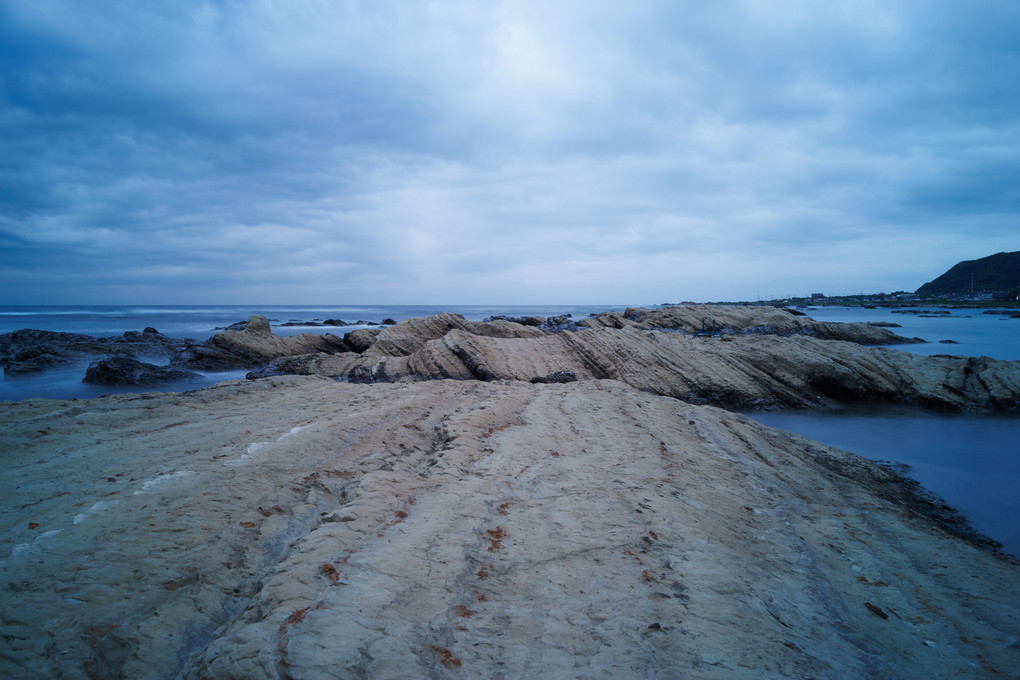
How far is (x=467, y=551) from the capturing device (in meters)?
3.09

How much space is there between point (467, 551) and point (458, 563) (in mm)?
163

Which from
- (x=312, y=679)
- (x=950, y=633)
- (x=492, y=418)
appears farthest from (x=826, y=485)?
(x=312, y=679)

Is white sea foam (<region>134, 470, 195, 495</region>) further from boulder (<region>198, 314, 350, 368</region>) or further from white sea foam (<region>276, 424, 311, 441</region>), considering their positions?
boulder (<region>198, 314, 350, 368</region>)

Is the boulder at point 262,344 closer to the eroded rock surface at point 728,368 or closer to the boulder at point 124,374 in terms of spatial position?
the boulder at point 124,374

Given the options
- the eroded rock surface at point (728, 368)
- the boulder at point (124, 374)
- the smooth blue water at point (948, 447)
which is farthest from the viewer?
the boulder at point (124, 374)

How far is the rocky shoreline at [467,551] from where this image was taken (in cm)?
221

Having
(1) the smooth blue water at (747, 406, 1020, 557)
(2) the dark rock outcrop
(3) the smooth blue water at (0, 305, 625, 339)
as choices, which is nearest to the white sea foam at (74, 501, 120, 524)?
(1) the smooth blue water at (747, 406, 1020, 557)

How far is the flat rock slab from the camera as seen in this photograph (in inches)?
86.0

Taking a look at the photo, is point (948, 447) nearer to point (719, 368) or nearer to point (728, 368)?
point (728, 368)

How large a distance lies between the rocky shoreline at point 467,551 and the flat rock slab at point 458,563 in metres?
0.02

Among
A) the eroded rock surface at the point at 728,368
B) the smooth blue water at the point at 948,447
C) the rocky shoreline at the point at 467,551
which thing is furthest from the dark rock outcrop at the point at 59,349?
the smooth blue water at the point at 948,447

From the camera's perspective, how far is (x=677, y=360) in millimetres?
12656

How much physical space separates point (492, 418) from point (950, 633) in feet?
16.3

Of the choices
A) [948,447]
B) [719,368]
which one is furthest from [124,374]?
[948,447]
